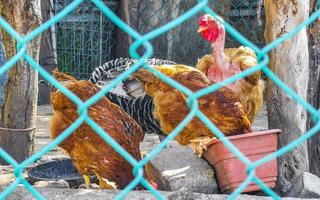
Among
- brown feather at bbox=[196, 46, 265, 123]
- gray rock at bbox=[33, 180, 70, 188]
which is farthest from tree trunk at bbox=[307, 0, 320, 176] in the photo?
gray rock at bbox=[33, 180, 70, 188]

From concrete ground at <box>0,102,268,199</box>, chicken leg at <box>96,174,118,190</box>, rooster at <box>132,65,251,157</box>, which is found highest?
rooster at <box>132,65,251,157</box>

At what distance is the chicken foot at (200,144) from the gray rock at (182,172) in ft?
0.21

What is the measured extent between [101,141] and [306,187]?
3.14 feet

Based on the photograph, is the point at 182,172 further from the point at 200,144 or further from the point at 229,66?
the point at 229,66

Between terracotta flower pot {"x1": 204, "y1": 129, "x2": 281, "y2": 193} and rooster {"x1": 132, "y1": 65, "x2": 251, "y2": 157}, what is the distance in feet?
0.30

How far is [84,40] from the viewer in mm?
7785

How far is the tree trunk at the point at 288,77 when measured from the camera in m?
2.79

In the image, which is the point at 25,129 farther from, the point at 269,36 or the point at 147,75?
the point at 269,36

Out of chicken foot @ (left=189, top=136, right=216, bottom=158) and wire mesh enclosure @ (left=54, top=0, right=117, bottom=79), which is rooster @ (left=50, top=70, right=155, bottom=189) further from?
wire mesh enclosure @ (left=54, top=0, right=117, bottom=79)

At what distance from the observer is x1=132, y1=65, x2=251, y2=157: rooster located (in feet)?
8.73

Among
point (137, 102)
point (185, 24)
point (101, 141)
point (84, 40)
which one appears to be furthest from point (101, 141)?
point (185, 24)

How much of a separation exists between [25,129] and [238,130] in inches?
63.6

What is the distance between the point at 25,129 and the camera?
3.78m

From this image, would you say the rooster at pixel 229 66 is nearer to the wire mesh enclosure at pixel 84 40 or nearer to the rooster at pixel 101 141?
the rooster at pixel 101 141
